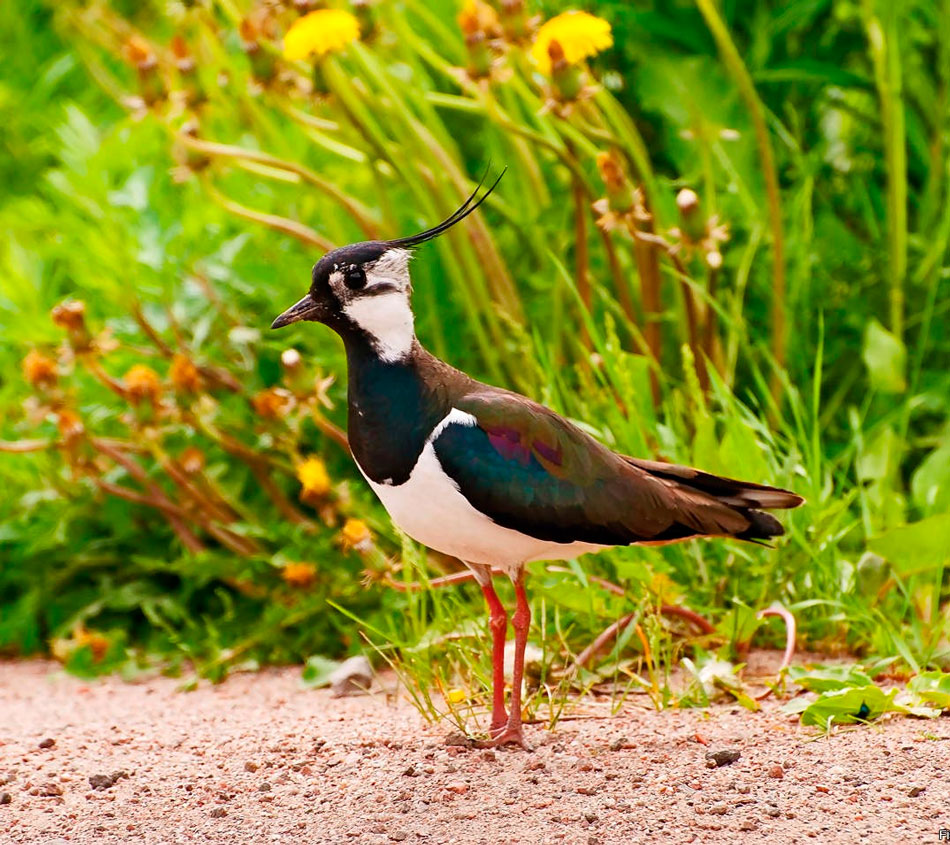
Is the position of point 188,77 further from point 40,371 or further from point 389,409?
point 389,409

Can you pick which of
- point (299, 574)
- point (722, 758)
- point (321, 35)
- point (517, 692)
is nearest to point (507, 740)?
point (517, 692)

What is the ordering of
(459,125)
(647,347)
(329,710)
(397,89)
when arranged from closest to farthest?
1. (329,710)
2. (647,347)
3. (397,89)
4. (459,125)

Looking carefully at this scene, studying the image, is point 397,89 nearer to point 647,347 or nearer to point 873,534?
point 647,347

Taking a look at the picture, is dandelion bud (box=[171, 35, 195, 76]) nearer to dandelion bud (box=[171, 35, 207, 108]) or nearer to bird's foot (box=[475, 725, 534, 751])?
dandelion bud (box=[171, 35, 207, 108])

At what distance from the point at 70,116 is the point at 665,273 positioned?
2.14 metres

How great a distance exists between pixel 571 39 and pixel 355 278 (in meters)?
0.98

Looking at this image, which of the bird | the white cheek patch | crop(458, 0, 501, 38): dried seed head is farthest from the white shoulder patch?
crop(458, 0, 501, 38): dried seed head

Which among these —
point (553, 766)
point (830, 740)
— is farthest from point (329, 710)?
point (830, 740)

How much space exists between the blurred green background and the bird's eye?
0.69 m

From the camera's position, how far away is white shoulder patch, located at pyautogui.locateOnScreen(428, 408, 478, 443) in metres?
2.62

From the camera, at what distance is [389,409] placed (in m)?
2.63

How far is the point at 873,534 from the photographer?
11.2ft

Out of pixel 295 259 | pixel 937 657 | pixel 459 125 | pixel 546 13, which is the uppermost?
pixel 546 13

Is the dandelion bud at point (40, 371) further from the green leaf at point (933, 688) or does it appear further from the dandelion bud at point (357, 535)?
the green leaf at point (933, 688)
